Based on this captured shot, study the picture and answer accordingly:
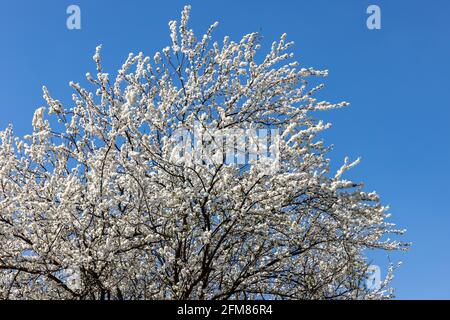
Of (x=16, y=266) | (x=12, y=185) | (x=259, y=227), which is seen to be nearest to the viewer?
(x=259, y=227)

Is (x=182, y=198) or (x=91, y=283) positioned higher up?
(x=182, y=198)

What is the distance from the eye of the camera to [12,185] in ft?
30.5

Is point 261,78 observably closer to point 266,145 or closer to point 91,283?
point 266,145

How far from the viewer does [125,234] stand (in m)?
8.02

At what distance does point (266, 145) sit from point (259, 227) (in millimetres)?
1152

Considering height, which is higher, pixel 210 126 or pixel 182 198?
pixel 210 126

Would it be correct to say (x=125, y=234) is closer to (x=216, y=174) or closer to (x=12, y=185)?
(x=216, y=174)
